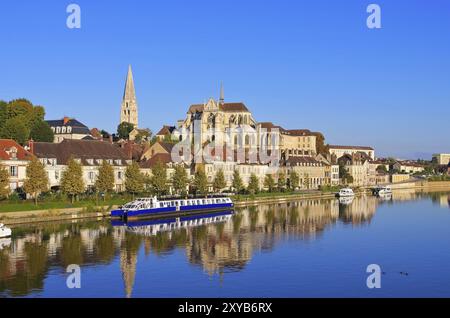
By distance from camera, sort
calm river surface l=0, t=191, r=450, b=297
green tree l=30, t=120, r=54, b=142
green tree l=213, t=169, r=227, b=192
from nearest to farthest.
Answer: calm river surface l=0, t=191, r=450, b=297, green tree l=213, t=169, r=227, b=192, green tree l=30, t=120, r=54, b=142

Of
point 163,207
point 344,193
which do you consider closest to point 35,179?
point 163,207

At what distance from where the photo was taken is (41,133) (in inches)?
3386

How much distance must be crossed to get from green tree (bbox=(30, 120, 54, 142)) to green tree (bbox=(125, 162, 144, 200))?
24.1 metres

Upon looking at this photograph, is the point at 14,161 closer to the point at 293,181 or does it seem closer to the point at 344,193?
the point at 293,181

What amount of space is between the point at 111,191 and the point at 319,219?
20.7m

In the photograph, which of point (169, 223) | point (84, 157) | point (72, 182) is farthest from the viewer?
point (84, 157)

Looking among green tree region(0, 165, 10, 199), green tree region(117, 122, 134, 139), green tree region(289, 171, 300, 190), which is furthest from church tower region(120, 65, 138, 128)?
green tree region(0, 165, 10, 199)

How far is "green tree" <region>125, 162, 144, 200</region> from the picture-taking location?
6506cm

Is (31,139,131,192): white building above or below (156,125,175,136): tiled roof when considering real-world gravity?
below

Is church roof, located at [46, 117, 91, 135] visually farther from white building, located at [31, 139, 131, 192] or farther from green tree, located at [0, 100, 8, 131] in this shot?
white building, located at [31, 139, 131, 192]

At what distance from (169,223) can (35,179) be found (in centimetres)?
1168
